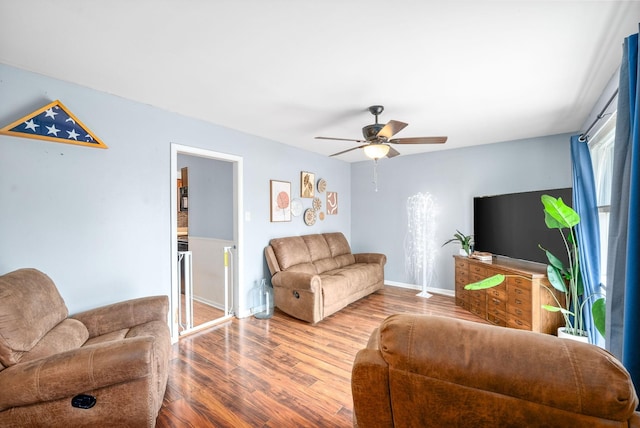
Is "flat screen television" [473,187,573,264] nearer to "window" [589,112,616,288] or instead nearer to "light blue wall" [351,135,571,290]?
"window" [589,112,616,288]

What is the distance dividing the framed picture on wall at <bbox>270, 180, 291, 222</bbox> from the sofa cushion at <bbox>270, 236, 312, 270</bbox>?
13.6 inches

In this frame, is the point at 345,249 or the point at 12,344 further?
the point at 345,249

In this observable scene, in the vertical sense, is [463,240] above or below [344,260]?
above

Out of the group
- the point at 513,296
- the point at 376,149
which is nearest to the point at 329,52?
the point at 376,149

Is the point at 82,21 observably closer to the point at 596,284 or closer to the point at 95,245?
the point at 95,245

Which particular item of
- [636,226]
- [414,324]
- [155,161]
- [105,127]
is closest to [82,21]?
[105,127]

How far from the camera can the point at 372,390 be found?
993 millimetres

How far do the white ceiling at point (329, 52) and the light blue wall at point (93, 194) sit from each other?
0.67 ft

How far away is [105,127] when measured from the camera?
94.3 inches

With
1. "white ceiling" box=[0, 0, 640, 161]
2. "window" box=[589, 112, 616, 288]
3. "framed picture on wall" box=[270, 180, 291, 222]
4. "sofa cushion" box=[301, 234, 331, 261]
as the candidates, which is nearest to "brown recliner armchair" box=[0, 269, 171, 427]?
"white ceiling" box=[0, 0, 640, 161]

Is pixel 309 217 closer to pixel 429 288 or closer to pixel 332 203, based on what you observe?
pixel 332 203

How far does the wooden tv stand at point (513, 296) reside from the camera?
2893 mm

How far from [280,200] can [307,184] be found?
2.25 ft

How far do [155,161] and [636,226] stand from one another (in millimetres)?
3456
